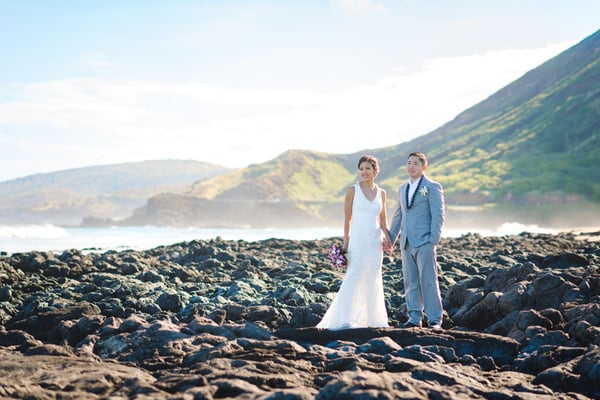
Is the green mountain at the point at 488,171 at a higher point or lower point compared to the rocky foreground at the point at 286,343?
higher

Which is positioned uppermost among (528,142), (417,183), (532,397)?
(528,142)

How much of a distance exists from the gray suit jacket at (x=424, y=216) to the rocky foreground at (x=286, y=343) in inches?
50.8

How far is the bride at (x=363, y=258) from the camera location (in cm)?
873

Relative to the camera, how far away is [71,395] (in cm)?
541

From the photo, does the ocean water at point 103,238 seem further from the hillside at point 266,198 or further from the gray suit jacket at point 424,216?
the hillside at point 266,198

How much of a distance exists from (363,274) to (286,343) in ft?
6.76

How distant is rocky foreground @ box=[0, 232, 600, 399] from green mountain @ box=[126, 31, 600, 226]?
77.8 metres

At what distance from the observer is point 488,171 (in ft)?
391

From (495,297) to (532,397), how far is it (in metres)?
4.21

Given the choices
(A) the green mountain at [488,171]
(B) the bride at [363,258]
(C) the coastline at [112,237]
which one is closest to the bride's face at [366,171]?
(B) the bride at [363,258]

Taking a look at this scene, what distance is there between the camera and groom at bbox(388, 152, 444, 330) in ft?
29.0

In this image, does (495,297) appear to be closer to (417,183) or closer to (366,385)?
(417,183)

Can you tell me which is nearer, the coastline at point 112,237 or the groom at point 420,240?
the groom at point 420,240

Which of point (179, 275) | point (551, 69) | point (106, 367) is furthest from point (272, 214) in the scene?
point (106, 367)
